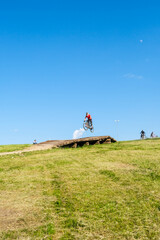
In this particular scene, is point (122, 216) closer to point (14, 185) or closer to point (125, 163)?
point (14, 185)

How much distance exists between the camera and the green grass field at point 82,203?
4855mm

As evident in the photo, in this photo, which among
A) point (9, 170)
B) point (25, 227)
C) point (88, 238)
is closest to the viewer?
point (88, 238)

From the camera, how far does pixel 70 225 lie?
5090mm

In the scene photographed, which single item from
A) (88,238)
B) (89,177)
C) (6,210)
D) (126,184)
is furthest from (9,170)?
(88,238)

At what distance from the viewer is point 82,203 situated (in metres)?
6.37

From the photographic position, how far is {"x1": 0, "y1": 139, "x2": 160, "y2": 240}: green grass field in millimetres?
4855

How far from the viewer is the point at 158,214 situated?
5629 millimetres

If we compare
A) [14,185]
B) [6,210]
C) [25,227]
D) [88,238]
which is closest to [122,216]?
[88,238]

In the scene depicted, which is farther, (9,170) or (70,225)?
(9,170)

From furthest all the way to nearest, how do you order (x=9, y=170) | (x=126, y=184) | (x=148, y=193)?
(x=9, y=170) < (x=126, y=184) < (x=148, y=193)

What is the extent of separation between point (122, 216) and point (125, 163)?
610 cm

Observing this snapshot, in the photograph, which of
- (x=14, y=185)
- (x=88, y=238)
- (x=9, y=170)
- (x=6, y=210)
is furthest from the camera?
(x=9, y=170)

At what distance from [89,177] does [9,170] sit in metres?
4.85

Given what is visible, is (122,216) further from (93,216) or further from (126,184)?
(126,184)
